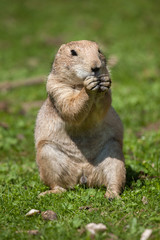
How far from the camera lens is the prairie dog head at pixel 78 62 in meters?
4.59

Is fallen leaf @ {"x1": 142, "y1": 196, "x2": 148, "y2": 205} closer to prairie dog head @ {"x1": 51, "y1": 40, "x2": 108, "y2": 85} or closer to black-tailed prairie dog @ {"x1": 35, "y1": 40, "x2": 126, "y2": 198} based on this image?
black-tailed prairie dog @ {"x1": 35, "y1": 40, "x2": 126, "y2": 198}

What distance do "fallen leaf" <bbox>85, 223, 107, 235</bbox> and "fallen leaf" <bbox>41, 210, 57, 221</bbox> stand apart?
1.84ft

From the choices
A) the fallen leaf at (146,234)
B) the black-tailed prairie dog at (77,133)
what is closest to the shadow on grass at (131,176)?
the black-tailed prairie dog at (77,133)

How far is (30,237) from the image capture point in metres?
3.54

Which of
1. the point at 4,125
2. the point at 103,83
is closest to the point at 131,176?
the point at 103,83

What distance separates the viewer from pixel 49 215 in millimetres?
4094

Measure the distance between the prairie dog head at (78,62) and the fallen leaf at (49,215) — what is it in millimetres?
1657

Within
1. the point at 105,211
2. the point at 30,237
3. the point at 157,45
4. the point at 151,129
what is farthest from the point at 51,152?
the point at 157,45

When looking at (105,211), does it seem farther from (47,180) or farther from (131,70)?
(131,70)

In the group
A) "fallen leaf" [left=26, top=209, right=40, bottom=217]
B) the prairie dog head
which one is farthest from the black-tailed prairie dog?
"fallen leaf" [left=26, top=209, right=40, bottom=217]

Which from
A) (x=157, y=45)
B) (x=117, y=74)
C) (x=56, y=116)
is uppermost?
(x=157, y=45)

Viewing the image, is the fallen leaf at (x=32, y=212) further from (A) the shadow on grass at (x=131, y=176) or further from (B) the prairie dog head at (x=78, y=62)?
(B) the prairie dog head at (x=78, y=62)

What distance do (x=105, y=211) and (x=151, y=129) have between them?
13.8 feet

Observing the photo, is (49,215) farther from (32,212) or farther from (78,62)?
(78,62)
